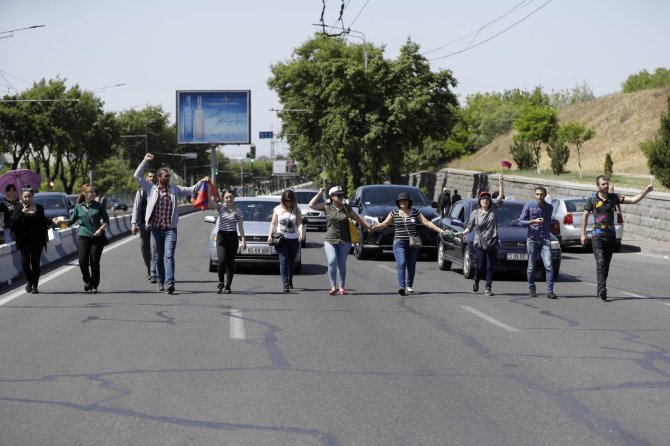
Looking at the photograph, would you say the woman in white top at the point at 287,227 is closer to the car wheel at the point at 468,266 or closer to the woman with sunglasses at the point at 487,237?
the woman with sunglasses at the point at 487,237

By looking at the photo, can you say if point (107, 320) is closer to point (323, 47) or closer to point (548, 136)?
point (548, 136)

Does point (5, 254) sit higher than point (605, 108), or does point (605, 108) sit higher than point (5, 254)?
point (605, 108)

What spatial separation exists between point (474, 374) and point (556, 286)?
884cm

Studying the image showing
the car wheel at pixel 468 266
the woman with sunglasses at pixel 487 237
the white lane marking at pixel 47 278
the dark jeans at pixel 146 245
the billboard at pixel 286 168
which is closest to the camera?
the white lane marking at pixel 47 278

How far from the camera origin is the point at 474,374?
322 inches

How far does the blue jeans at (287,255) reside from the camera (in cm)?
1493

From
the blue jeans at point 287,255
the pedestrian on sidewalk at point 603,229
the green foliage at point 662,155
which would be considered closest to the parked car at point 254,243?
the blue jeans at point 287,255

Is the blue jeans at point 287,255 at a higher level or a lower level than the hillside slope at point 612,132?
lower

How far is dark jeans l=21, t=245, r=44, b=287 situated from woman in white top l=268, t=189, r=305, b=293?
349cm

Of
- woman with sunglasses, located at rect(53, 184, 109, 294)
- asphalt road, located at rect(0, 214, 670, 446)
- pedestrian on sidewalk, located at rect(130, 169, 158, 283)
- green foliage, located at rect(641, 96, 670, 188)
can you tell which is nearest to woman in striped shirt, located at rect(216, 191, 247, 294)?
asphalt road, located at rect(0, 214, 670, 446)

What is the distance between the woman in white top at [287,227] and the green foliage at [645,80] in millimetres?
102356

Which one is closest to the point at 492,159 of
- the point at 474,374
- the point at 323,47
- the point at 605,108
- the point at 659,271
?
the point at 605,108

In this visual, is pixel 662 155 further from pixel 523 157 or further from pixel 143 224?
pixel 143 224

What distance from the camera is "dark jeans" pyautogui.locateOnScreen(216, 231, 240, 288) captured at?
48.9ft
